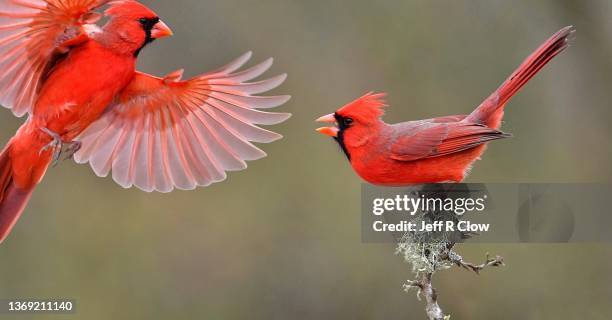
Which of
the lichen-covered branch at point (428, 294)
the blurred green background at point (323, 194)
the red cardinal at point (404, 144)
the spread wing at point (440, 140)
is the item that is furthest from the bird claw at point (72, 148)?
the blurred green background at point (323, 194)

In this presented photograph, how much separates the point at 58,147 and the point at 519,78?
1.39 m

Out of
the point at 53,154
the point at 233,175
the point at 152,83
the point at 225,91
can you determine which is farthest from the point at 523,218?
the point at 233,175

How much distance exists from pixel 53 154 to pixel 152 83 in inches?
15.6

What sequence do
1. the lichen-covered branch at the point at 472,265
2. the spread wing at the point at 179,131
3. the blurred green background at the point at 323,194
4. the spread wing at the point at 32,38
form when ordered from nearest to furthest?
the lichen-covered branch at the point at 472,265, the spread wing at the point at 32,38, the spread wing at the point at 179,131, the blurred green background at the point at 323,194

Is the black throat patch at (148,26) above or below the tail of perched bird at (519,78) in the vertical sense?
above

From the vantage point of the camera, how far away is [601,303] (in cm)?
491

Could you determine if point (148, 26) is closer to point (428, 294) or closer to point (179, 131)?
point (179, 131)

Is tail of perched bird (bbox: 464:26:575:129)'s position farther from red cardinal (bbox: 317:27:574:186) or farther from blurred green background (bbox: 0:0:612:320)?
blurred green background (bbox: 0:0:612:320)

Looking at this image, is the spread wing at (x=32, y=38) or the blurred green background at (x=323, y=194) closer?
the spread wing at (x=32, y=38)

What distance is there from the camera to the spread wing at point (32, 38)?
2.77m

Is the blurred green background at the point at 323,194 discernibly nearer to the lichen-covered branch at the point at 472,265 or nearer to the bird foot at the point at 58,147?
the bird foot at the point at 58,147

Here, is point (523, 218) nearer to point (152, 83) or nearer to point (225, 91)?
point (225, 91)

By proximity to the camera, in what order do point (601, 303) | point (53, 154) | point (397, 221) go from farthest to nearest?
point (601, 303) → point (53, 154) → point (397, 221)

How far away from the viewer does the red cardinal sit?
278 centimetres
